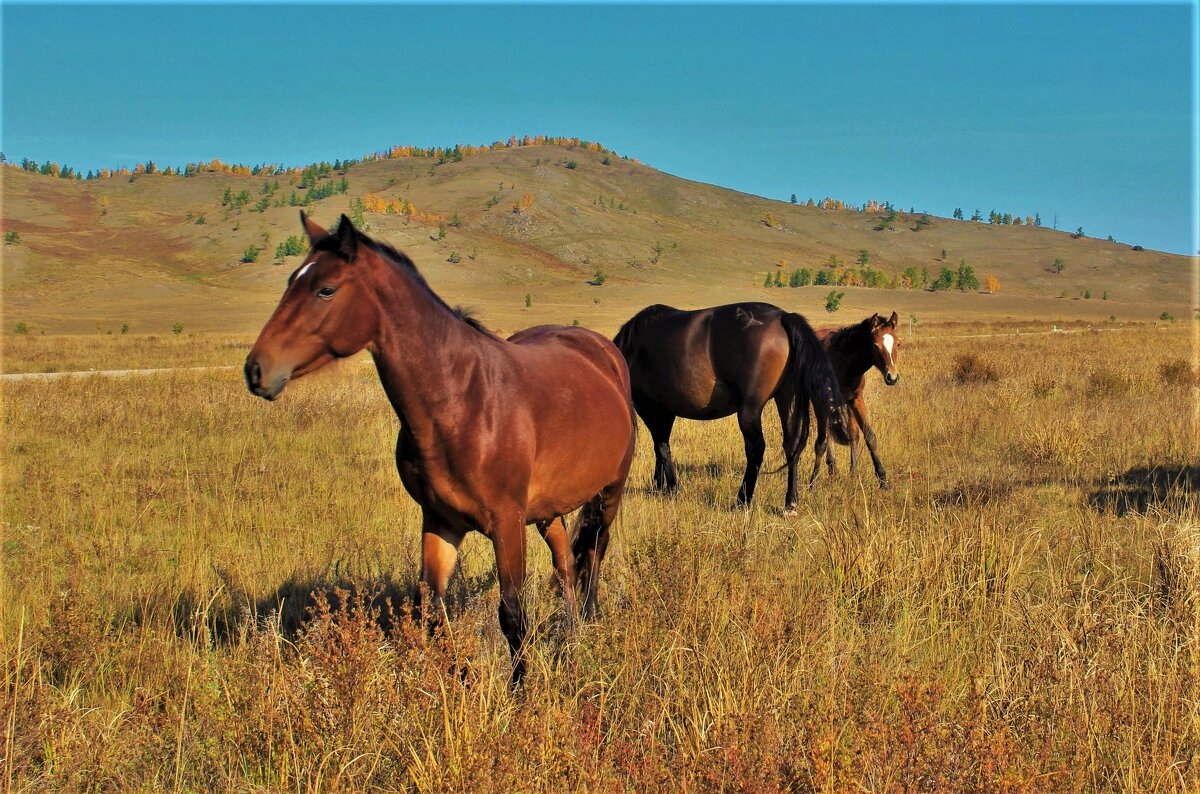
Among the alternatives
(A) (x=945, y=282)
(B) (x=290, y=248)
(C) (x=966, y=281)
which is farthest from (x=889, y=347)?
(A) (x=945, y=282)

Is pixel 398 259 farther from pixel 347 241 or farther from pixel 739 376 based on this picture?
pixel 739 376

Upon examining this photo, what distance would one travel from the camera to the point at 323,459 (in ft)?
34.3

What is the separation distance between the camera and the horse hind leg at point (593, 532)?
5672 mm

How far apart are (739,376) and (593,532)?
4360 mm

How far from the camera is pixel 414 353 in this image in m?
4.09

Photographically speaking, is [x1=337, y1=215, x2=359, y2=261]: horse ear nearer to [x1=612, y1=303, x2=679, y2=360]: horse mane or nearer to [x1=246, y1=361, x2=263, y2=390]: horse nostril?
[x1=246, y1=361, x2=263, y2=390]: horse nostril

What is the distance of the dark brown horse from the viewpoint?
9.42 meters

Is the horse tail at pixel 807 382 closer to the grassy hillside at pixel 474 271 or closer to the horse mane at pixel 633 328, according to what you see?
the horse mane at pixel 633 328

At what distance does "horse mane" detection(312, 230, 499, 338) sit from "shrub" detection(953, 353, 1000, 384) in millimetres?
15868

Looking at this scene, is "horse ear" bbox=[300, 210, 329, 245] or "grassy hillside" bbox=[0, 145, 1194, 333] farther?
"grassy hillside" bbox=[0, 145, 1194, 333]

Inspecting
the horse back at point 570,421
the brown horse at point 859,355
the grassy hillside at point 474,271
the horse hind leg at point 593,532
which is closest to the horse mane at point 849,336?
the brown horse at point 859,355

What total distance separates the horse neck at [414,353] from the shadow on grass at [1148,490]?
5386 mm

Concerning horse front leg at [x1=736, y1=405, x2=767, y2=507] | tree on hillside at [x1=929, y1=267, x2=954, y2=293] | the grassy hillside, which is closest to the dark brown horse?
horse front leg at [x1=736, y1=405, x2=767, y2=507]

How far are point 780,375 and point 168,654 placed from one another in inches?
265
